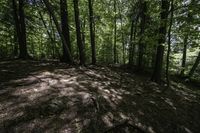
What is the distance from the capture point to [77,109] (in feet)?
17.7

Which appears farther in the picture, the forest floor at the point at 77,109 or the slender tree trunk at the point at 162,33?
the slender tree trunk at the point at 162,33

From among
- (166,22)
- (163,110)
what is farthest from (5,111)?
(166,22)

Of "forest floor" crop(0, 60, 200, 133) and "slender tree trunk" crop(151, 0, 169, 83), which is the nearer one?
"forest floor" crop(0, 60, 200, 133)

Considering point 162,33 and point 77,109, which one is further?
point 162,33

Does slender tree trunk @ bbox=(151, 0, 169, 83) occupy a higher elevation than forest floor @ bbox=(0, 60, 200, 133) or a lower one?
higher

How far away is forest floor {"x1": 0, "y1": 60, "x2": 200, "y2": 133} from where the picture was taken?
4531 mm

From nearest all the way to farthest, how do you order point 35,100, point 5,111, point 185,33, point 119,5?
1. point 5,111
2. point 35,100
3. point 185,33
4. point 119,5

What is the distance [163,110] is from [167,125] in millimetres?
1189

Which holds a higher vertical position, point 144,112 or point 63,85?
point 63,85

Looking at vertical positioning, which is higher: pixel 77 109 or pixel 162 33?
pixel 162 33

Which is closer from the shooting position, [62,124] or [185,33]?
[62,124]

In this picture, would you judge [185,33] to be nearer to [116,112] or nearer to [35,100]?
[116,112]

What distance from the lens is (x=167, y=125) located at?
20.9ft

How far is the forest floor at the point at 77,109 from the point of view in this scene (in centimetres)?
453
